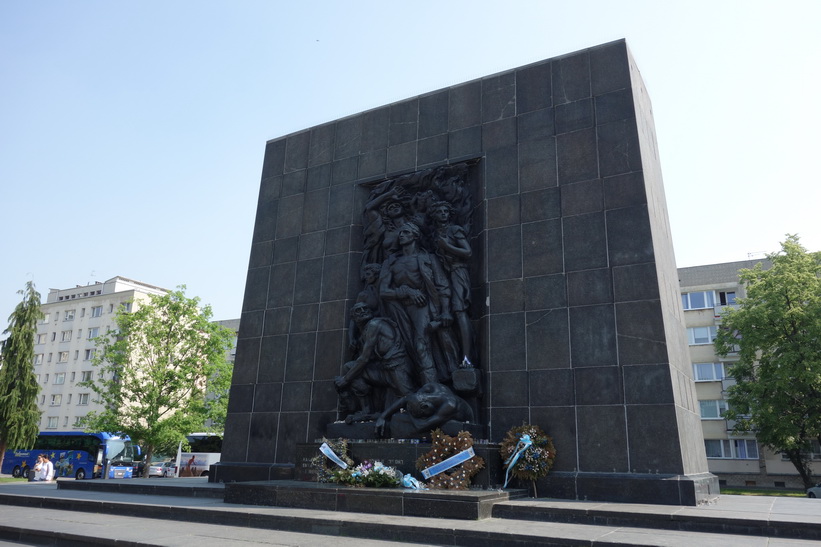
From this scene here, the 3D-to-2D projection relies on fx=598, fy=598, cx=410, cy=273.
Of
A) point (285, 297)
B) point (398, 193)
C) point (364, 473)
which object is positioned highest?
point (398, 193)

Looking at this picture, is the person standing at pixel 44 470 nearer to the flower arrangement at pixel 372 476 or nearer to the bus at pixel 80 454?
the bus at pixel 80 454

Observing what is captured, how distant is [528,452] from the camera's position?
1095 cm

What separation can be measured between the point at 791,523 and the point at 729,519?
715mm

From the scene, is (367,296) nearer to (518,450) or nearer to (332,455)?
(332,455)

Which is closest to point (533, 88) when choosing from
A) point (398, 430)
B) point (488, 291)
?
point (488, 291)

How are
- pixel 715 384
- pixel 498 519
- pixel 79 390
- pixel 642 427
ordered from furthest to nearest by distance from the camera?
pixel 79 390 < pixel 715 384 < pixel 642 427 < pixel 498 519

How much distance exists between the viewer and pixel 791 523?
24.5 ft

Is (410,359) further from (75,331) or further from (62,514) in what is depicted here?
(75,331)

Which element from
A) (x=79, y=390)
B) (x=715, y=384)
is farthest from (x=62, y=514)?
(x=79, y=390)

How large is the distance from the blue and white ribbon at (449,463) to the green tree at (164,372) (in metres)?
30.8

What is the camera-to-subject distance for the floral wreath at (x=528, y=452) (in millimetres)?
10875

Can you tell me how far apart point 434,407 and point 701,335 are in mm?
39429

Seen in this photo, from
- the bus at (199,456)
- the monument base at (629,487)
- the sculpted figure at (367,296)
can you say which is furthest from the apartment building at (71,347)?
the monument base at (629,487)

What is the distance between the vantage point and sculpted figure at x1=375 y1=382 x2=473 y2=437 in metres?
11.7
